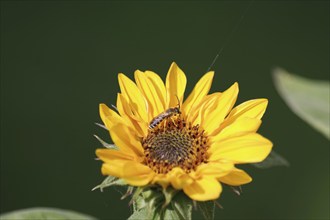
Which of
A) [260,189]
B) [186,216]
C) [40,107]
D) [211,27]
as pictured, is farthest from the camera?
[211,27]

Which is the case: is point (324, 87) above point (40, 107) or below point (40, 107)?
above

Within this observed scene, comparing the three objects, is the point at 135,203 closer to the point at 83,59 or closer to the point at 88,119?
the point at 88,119

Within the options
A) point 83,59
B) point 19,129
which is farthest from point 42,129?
point 83,59

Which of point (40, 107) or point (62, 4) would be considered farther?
point (62, 4)

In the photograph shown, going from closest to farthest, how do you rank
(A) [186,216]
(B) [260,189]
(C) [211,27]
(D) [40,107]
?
(A) [186,216]
(B) [260,189]
(D) [40,107]
(C) [211,27]

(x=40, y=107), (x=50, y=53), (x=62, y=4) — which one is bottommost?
(x=40, y=107)

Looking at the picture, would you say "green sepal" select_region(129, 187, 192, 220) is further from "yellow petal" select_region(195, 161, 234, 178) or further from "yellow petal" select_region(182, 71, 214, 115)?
"yellow petal" select_region(182, 71, 214, 115)

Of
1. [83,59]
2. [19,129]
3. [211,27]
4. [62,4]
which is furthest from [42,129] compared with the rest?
[211,27]
